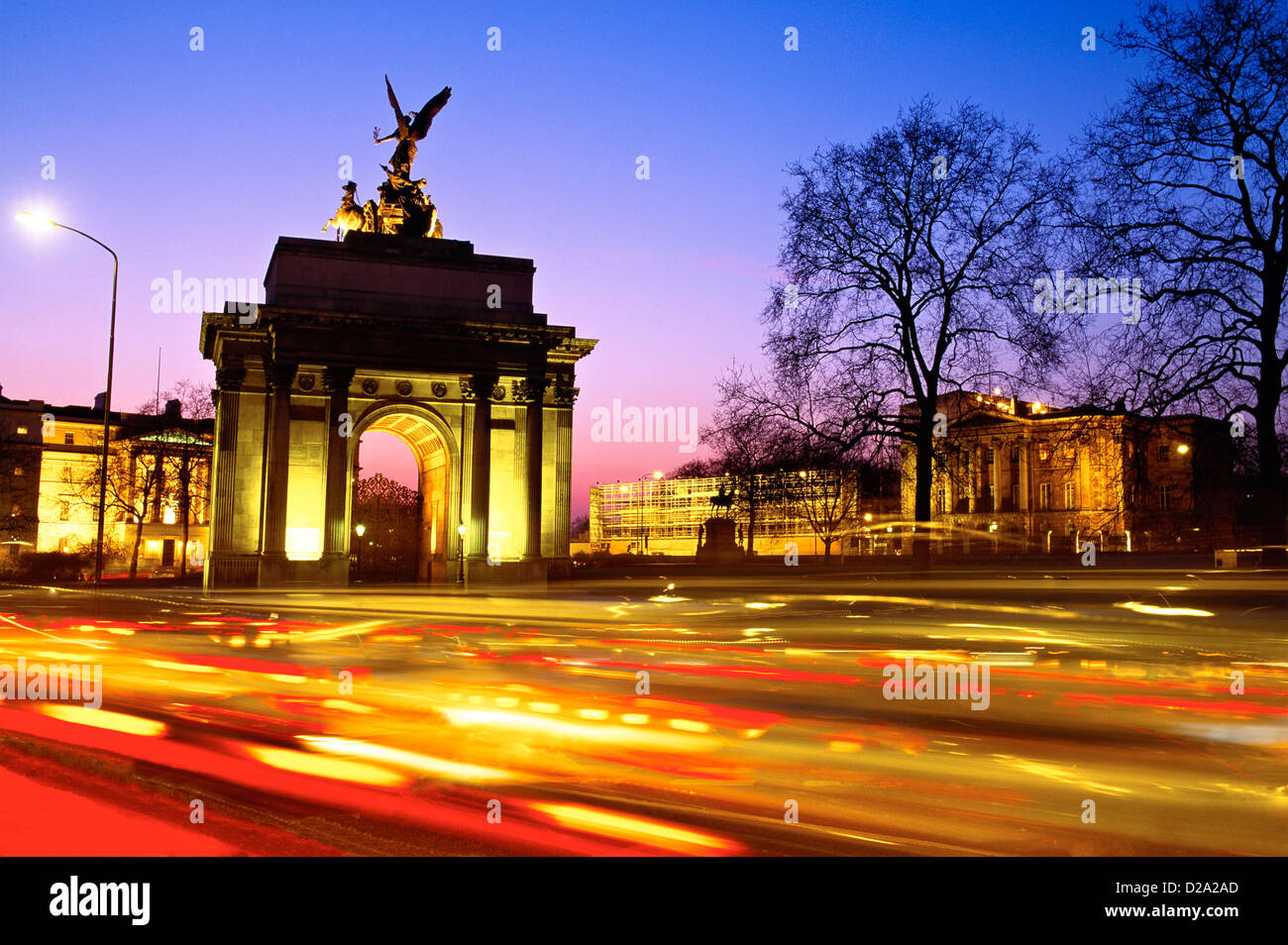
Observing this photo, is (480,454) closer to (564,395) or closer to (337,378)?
(564,395)

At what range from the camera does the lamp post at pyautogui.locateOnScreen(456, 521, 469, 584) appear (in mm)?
40969

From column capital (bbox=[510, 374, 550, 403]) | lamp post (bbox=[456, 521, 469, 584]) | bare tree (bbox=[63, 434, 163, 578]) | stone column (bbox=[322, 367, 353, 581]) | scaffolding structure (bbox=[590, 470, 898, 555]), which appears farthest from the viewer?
scaffolding structure (bbox=[590, 470, 898, 555])

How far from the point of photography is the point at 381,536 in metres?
93.8

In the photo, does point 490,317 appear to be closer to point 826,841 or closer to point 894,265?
point 894,265

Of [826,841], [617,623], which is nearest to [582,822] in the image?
[826,841]

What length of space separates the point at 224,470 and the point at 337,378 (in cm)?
593

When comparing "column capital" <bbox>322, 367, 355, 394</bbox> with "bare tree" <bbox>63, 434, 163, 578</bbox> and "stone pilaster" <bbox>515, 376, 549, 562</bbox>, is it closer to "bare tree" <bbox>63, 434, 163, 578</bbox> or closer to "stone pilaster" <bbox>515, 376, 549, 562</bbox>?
"stone pilaster" <bbox>515, 376, 549, 562</bbox>

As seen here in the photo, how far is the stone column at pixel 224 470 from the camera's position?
39.6 m

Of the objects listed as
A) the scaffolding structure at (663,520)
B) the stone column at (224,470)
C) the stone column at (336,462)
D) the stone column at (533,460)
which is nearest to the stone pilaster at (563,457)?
the stone column at (533,460)

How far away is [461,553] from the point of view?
4147 centimetres

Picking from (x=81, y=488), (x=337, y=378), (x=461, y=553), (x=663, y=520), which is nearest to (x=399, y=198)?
(x=337, y=378)

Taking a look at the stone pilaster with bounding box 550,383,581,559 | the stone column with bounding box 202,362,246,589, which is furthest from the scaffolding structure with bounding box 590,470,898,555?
the stone column with bounding box 202,362,246,589

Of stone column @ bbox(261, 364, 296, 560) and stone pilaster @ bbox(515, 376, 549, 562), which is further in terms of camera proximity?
stone pilaster @ bbox(515, 376, 549, 562)
